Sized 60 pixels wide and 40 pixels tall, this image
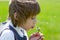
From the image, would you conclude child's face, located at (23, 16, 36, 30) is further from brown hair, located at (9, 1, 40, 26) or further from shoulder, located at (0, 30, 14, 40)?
shoulder, located at (0, 30, 14, 40)

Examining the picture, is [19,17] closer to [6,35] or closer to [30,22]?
[30,22]

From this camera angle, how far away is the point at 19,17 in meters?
3.14

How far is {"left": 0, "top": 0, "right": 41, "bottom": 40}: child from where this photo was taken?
3.11m

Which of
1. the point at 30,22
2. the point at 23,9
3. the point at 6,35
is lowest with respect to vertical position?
the point at 6,35

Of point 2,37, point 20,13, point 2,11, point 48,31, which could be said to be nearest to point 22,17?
point 20,13

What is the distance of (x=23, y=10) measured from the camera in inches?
123

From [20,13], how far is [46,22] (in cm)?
Answer: 383

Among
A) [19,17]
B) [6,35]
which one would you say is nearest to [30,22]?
[19,17]

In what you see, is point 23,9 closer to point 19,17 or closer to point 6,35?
point 19,17

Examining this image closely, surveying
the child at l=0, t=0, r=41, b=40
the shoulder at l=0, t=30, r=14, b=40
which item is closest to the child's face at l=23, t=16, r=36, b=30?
A: the child at l=0, t=0, r=41, b=40

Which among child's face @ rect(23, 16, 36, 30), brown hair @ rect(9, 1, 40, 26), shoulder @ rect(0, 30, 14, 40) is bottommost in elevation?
shoulder @ rect(0, 30, 14, 40)

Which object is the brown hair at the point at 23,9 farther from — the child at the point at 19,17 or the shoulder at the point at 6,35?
the shoulder at the point at 6,35

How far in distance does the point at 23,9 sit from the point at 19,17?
3.6 inches

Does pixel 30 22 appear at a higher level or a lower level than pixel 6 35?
higher
